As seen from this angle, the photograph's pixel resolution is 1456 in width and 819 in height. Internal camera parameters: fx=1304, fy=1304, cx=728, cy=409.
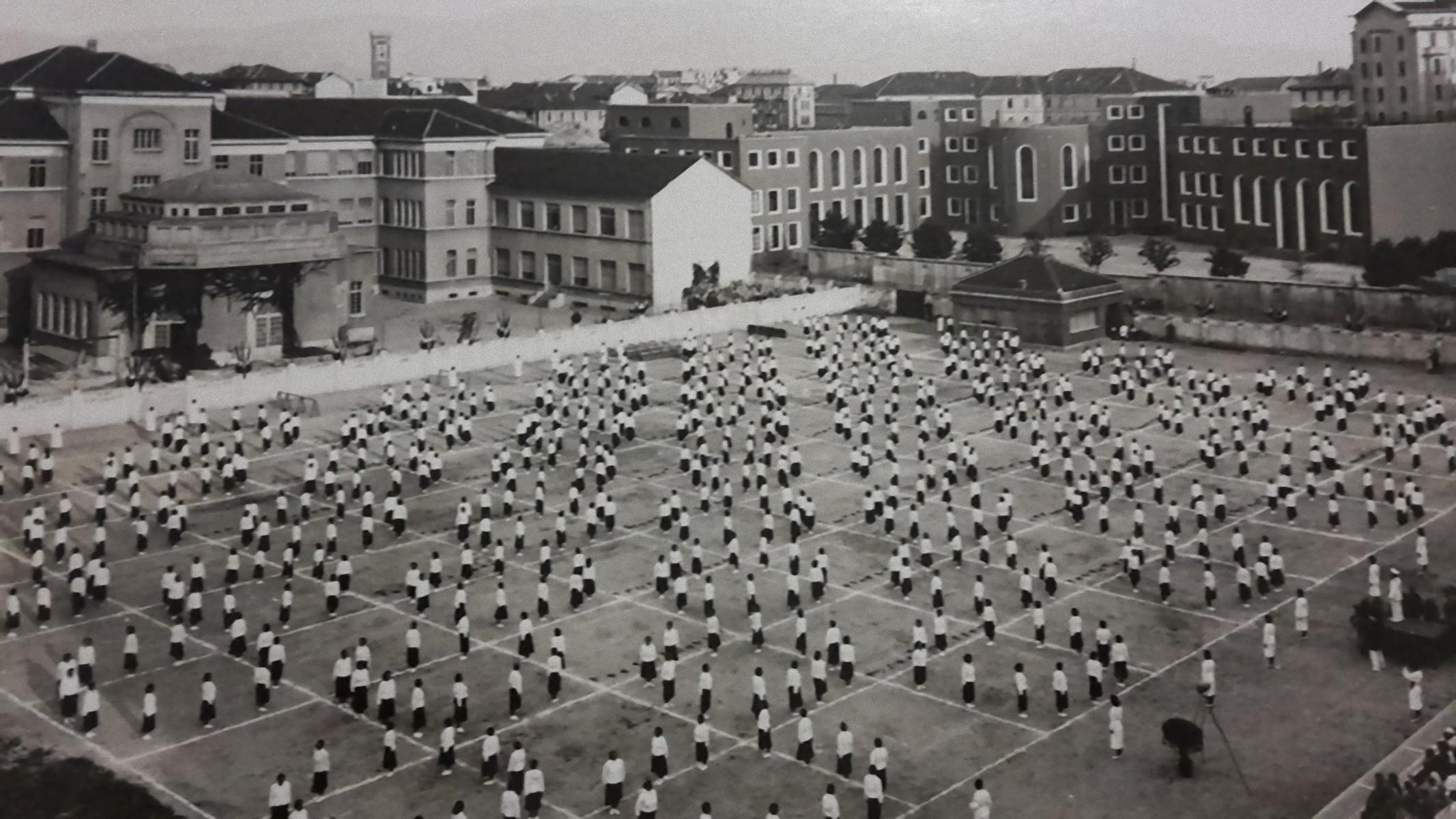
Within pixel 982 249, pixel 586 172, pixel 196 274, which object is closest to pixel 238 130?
pixel 196 274

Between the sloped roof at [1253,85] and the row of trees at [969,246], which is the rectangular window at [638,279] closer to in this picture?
the row of trees at [969,246]

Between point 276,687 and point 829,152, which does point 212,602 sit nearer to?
point 276,687

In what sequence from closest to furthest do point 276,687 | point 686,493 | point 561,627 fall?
point 276,687 → point 561,627 → point 686,493

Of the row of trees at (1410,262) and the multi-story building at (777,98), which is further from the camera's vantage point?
the multi-story building at (777,98)

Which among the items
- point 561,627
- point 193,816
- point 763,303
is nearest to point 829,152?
point 763,303

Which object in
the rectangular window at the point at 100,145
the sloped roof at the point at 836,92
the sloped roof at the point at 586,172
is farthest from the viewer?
the sloped roof at the point at 836,92

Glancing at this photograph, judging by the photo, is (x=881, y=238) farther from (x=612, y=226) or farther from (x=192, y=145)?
(x=192, y=145)

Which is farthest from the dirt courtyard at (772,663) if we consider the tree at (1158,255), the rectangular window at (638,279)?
the tree at (1158,255)
